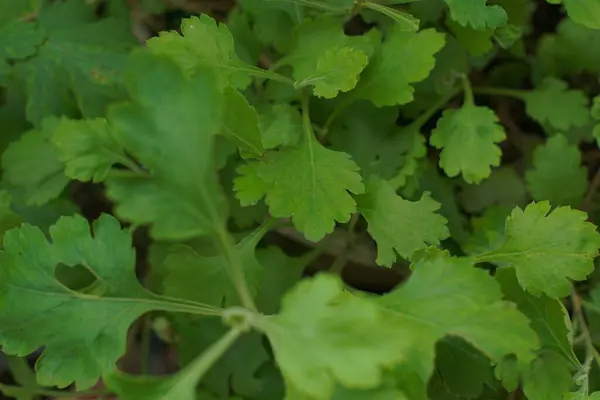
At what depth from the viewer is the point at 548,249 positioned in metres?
0.84

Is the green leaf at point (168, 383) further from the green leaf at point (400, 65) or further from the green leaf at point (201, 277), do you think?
the green leaf at point (400, 65)

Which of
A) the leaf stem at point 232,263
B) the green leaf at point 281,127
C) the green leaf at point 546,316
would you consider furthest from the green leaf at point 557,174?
the leaf stem at point 232,263

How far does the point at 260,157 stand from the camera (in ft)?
2.91

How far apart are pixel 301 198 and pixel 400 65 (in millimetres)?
200

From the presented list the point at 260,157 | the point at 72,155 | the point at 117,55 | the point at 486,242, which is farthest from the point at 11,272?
the point at 486,242

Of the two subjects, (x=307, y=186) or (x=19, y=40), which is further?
(x=19, y=40)

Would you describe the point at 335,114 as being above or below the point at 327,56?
below

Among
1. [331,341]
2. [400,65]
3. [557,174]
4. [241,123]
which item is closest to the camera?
[331,341]

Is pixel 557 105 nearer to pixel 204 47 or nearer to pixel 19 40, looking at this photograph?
pixel 204 47

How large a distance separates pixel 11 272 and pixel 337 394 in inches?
13.4

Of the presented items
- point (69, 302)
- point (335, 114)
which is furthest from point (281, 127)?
point (69, 302)

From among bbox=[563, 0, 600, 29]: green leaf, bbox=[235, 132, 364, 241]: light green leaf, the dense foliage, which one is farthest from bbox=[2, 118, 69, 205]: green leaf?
bbox=[563, 0, 600, 29]: green leaf

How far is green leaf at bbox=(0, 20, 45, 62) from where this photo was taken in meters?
1.08

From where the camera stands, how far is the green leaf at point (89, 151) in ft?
2.76
